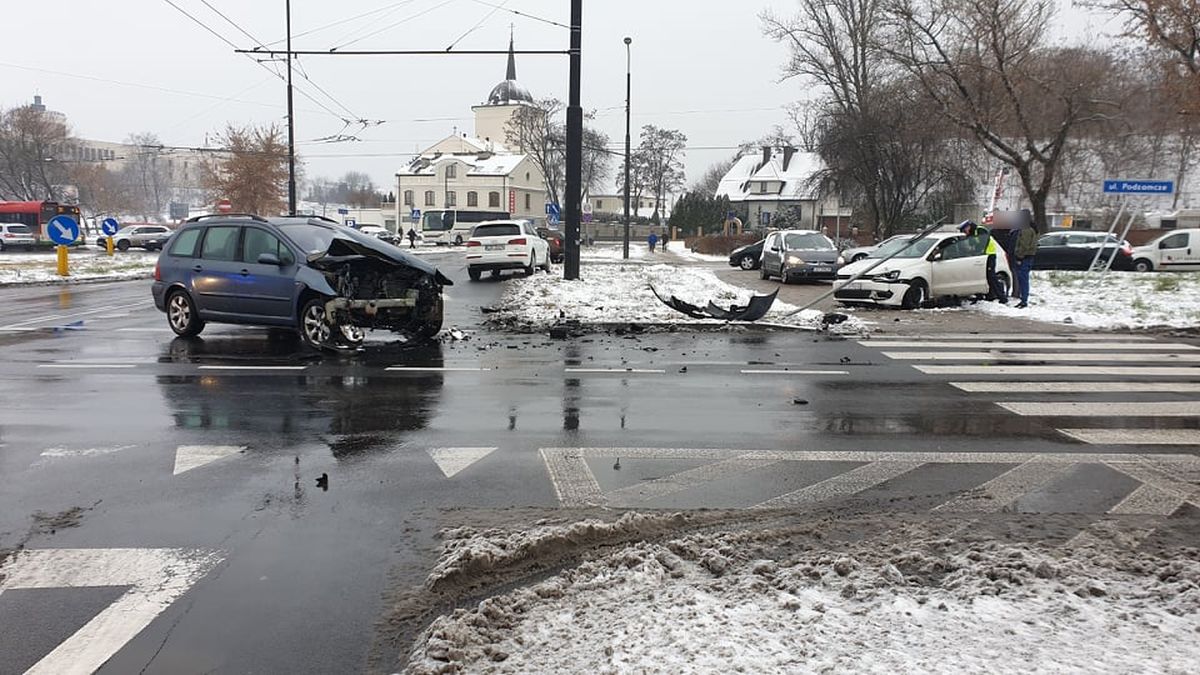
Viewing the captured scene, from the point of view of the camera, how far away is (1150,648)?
316 centimetres

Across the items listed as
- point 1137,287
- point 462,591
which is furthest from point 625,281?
point 462,591

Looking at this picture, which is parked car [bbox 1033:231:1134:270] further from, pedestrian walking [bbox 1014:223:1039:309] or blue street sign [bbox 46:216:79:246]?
blue street sign [bbox 46:216:79:246]

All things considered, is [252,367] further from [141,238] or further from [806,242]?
[141,238]

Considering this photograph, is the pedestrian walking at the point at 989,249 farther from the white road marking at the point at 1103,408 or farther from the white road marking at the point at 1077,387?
the white road marking at the point at 1103,408

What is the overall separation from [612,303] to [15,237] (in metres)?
49.1

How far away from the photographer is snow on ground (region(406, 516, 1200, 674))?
310cm

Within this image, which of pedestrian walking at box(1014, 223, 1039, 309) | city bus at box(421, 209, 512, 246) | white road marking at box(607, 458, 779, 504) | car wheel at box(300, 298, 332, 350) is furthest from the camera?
city bus at box(421, 209, 512, 246)

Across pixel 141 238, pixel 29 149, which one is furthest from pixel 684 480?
pixel 29 149

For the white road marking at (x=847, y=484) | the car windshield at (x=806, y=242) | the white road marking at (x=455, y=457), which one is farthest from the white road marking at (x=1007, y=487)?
the car windshield at (x=806, y=242)

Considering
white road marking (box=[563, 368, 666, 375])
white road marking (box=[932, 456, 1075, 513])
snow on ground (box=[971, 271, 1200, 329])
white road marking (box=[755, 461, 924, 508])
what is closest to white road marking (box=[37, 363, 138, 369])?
white road marking (box=[563, 368, 666, 375])

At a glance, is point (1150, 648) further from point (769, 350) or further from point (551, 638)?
point (769, 350)

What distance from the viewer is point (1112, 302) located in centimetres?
1658

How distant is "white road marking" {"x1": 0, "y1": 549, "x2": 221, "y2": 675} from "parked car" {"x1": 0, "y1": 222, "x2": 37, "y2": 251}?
55.8 metres

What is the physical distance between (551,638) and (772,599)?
1.03 m
